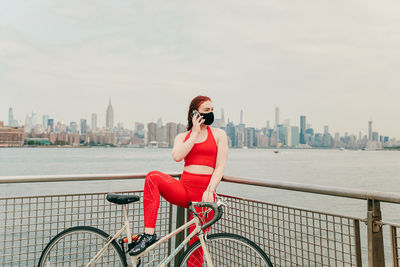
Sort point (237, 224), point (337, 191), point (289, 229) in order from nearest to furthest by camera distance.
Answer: point (337, 191)
point (289, 229)
point (237, 224)

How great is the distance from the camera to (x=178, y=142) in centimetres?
281

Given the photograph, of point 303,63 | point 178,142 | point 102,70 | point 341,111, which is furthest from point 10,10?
point 178,142

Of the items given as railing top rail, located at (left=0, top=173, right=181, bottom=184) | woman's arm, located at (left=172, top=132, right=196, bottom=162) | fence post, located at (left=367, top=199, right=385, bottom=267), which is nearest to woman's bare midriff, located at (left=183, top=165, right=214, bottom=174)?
woman's arm, located at (left=172, top=132, right=196, bottom=162)

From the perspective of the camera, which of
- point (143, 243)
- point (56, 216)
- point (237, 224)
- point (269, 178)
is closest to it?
point (143, 243)

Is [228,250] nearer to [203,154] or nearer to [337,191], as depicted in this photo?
[203,154]

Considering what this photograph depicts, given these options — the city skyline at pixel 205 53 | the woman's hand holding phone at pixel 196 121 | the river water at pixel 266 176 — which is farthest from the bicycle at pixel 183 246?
the city skyline at pixel 205 53

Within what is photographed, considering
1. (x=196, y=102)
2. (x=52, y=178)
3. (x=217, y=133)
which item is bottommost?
(x=52, y=178)

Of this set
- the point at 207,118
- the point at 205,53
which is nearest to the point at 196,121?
the point at 207,118

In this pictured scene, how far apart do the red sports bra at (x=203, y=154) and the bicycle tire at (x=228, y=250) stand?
0.58m

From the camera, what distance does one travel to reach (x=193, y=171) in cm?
278

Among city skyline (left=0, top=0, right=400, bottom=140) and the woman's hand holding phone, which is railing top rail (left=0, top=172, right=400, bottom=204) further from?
city skyline (left=0, top=0, right=400, bottom=140)

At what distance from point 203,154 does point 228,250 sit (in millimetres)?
716

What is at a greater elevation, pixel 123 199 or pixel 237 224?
pixel 123 199

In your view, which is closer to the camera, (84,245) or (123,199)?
(123,199)
